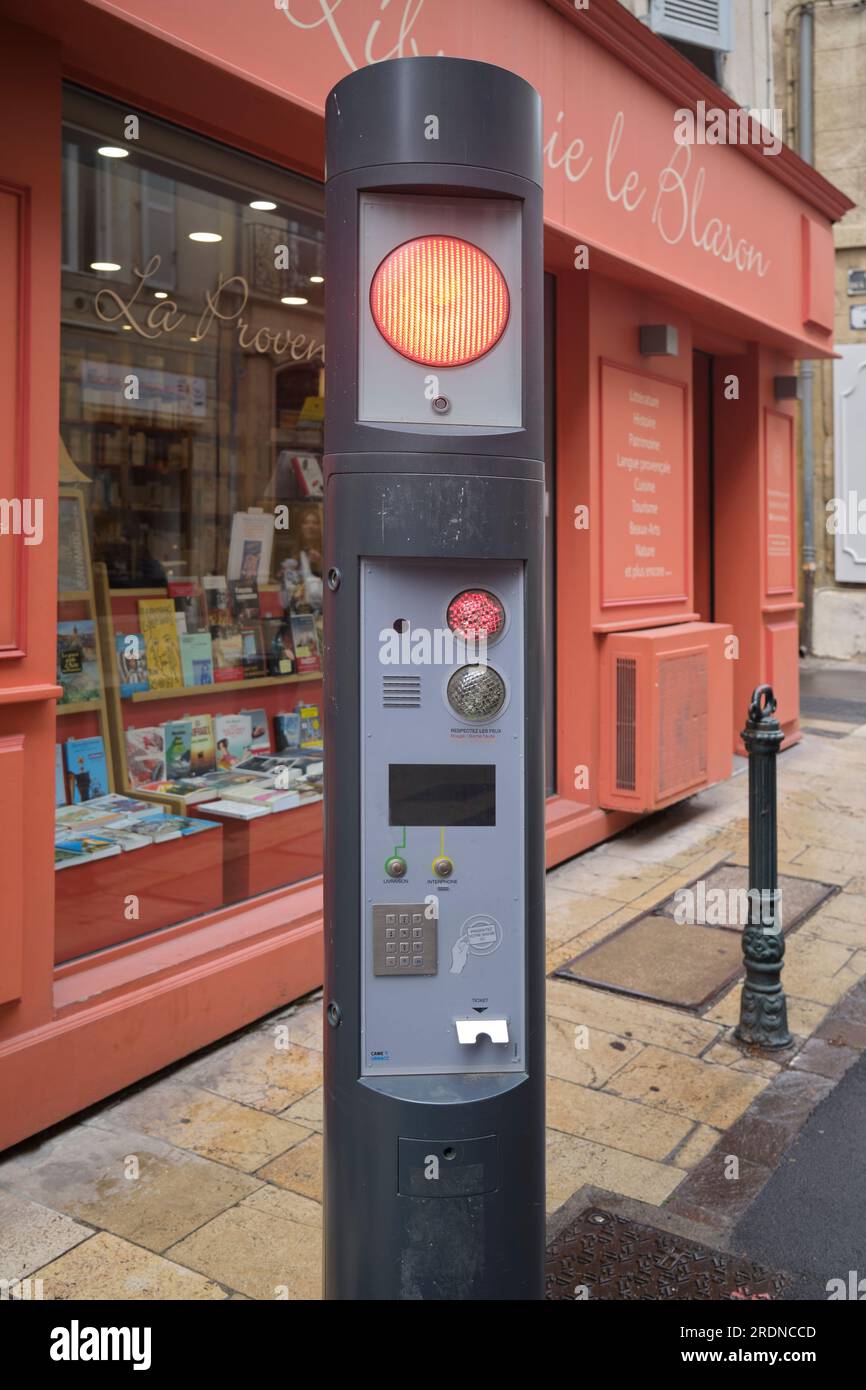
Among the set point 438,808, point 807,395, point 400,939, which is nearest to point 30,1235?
point 400,939

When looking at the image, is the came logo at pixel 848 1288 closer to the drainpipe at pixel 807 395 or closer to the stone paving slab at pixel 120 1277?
the stone paving slab at pixel 120 1277

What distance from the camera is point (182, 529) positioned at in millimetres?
5559

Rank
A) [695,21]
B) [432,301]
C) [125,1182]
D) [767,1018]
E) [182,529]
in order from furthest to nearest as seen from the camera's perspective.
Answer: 1. [695,21]
2. [182,529]
3. [767,1018]
4. [125,1182]
5. [432,301]

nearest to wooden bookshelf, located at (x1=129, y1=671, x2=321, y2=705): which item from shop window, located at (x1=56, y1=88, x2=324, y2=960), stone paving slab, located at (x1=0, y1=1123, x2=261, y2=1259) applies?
shop window, located at (x1=56, y1=88, x2=324, y2=960)

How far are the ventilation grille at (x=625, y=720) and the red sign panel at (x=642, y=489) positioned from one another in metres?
0.46

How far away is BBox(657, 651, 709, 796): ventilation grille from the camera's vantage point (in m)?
7.76

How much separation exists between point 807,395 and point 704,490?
7796 millimetres

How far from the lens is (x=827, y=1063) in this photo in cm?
485

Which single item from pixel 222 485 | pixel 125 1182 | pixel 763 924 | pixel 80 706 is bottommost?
pixel 125 1182

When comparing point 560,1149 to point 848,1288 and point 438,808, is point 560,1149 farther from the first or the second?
point 438,808
